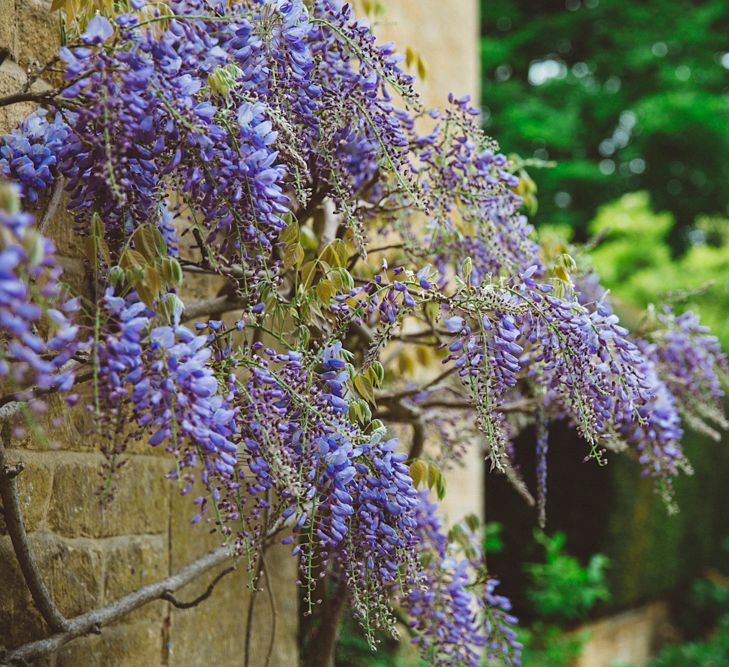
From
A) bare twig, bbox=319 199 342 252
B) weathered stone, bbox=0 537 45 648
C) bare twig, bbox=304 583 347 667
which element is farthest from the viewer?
bare twig, bbox=304 583 347 667

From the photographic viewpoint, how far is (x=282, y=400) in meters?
1.63

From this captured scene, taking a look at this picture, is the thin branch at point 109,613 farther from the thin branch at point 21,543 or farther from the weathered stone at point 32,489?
the weathered stone at point 32,489

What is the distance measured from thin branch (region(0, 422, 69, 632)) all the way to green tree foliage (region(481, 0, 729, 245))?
31.6 ft

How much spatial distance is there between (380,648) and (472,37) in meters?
3.21

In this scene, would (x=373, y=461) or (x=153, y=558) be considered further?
(x=153, y=558)

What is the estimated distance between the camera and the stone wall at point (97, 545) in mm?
1896

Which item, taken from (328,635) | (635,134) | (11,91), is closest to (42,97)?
(11,91)

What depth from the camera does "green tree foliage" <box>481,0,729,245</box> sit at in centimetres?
1116

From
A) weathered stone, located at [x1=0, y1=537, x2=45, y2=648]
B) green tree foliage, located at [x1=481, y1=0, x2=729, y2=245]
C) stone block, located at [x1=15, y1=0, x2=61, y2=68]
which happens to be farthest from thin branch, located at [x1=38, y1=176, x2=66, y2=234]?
green tree foliage, located at [x1=481, y1=0, x2=729, y2=245]

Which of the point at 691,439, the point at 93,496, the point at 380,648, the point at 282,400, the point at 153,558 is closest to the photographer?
the point at 282,400

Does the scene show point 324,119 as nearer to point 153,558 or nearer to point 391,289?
point 391,289

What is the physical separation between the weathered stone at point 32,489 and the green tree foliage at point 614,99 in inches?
370

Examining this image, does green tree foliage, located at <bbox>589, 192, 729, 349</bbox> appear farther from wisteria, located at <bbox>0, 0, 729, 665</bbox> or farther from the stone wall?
wisteria, located at <bbox>0, 0, 729, 665</bbox>

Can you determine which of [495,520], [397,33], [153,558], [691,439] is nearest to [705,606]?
[691,439]
